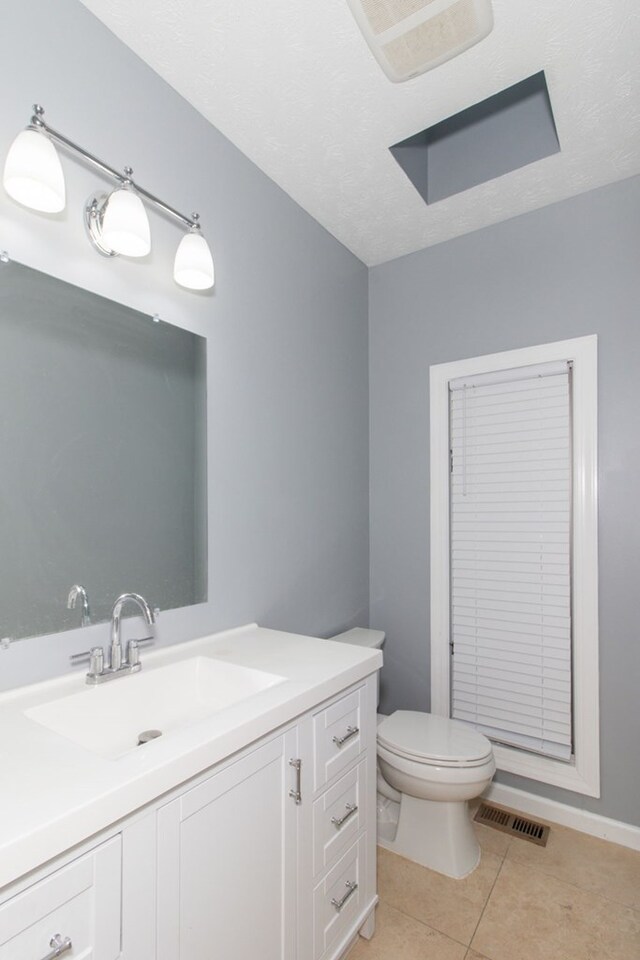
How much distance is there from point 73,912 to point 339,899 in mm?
891

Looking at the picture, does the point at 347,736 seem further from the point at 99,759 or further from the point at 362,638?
the point at 362,638

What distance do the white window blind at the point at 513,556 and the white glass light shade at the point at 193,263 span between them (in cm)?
134

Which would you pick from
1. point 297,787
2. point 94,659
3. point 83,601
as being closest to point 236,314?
point 83,601

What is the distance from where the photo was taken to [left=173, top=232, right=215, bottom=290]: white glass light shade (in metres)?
1.43

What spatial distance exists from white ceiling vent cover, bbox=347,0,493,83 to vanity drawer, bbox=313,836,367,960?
2.17m

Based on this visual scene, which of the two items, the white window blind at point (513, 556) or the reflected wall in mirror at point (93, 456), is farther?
the white window blind at point (513, 556)

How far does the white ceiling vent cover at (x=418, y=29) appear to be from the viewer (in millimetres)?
1220

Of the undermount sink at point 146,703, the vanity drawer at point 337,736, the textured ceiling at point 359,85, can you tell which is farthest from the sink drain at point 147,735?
the textured ceiling at point 359,85

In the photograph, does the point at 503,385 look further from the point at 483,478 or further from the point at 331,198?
the point at 331,198

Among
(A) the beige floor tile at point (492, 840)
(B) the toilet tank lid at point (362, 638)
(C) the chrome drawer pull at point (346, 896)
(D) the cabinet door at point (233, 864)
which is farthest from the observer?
(B) the toilet tank lid at point (362, 638)

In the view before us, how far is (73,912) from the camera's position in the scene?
693 mm

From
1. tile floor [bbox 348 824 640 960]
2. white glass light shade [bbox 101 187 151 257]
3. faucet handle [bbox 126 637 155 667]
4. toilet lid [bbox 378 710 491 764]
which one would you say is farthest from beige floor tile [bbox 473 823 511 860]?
white glass light shade [bbox 101 187 151 257]

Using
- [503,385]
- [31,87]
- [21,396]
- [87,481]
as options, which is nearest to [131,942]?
[87,481]

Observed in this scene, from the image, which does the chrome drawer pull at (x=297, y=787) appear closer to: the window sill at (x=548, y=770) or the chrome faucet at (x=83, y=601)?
the chrome faucet at (x=83, y=601)
